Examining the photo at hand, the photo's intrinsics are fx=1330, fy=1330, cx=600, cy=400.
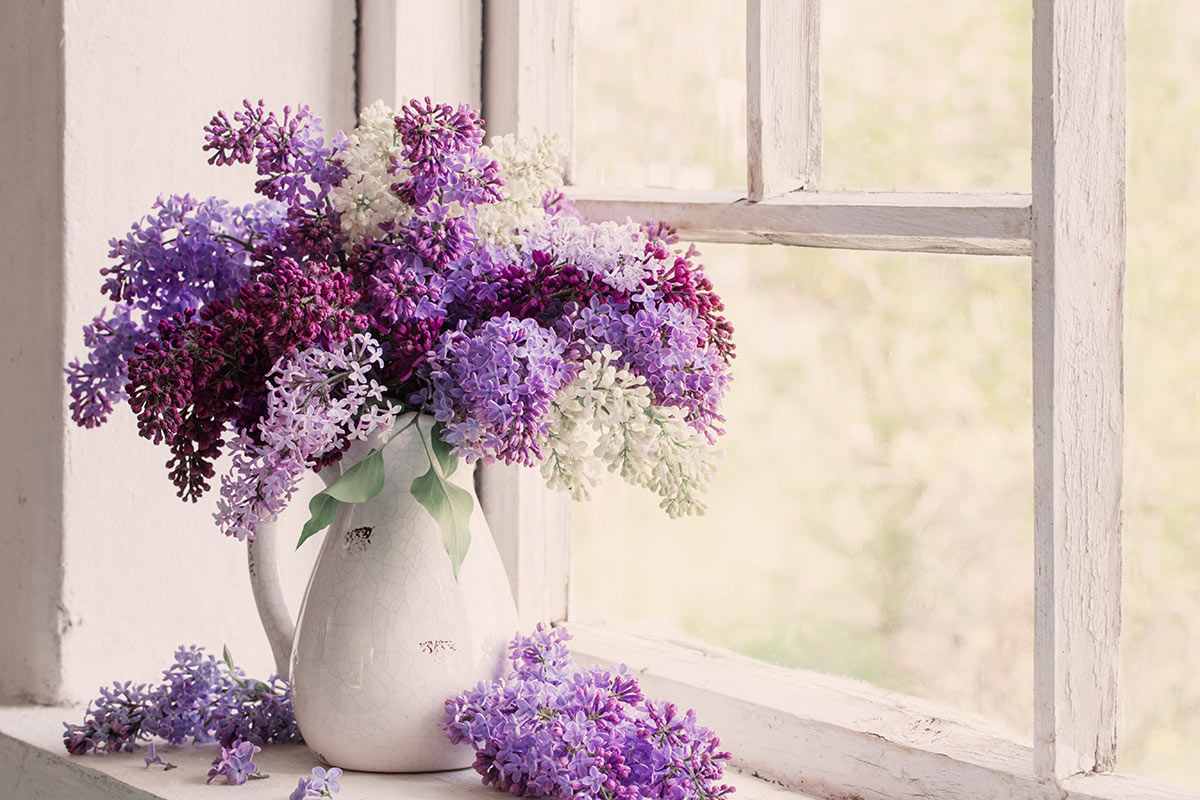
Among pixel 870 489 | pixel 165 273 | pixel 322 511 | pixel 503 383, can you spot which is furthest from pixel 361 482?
pixel 870 489

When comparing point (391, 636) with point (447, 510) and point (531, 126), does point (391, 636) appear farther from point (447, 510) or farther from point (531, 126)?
point (531, 126)

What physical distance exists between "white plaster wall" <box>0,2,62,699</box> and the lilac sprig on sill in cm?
50

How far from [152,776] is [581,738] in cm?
37

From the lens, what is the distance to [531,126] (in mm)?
1313

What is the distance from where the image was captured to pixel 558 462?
0.94 m

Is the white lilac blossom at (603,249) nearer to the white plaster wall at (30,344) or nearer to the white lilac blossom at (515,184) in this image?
the white lilac blossom at (515,184)

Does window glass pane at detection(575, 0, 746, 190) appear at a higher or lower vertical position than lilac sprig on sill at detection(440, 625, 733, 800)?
higher

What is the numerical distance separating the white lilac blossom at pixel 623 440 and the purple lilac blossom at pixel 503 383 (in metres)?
0.02

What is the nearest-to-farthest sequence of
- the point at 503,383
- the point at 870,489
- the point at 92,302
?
1. the point at 503,383
2. the point at 870,489
3. the point at 92,302

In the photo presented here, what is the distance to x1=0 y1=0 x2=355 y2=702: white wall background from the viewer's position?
1236 millimetres

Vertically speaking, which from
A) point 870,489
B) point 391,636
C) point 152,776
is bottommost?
point 152,776

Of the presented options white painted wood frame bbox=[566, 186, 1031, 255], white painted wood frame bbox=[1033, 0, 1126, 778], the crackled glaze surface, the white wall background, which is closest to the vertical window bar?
white painted wood frame bbox=[566, 186, 1031, 255]

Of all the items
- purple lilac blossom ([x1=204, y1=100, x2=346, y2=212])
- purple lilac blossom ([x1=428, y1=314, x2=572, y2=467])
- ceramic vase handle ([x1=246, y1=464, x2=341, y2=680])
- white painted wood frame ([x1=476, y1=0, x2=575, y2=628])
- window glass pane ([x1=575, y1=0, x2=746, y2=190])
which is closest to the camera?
purple lilac blossom ([x1=428, y1=314, x2=572, y2=467])

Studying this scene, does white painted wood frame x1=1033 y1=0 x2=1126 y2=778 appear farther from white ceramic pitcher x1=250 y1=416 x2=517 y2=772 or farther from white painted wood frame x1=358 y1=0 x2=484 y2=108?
white painted wood frame x1=358 y1=0 x2=484 y2=108
